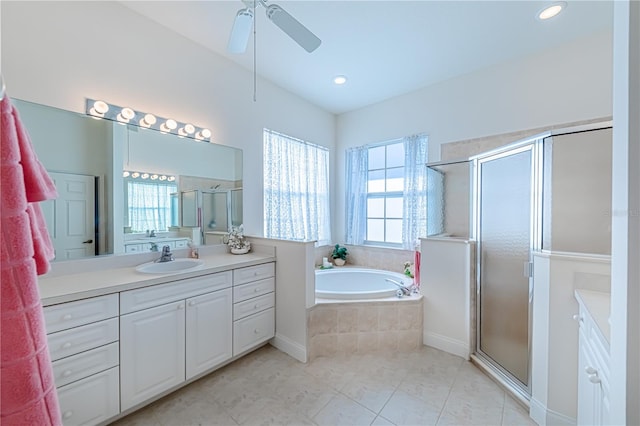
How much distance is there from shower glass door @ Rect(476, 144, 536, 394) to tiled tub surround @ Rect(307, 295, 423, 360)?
558 mm

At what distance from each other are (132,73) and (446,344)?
3.45 metres

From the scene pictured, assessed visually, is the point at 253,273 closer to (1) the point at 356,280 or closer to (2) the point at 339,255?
(1) the point at 356,280

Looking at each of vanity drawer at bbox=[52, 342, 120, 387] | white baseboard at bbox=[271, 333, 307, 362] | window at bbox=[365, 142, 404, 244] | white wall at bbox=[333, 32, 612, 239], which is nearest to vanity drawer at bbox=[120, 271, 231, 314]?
vanity drawer at bbox=[52, 342, 120, 387]

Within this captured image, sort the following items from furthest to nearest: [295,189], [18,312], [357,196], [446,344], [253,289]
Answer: [357,196] < [295,189] < [446,344] < [253,289] < [18,312]

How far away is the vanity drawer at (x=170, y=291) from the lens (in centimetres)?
146

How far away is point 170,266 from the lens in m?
1.99

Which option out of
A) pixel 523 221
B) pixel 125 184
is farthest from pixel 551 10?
pixel 125 184

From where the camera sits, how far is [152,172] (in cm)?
207

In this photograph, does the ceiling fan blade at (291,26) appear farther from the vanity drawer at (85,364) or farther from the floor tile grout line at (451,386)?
the floor tile grout line at (451,386)

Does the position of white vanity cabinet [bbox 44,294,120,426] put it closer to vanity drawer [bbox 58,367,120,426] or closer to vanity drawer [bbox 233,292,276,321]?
vanity drawer [bbox 58,367,120,426]

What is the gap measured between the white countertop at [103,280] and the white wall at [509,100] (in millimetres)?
2550

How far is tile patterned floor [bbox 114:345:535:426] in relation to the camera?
1.51m

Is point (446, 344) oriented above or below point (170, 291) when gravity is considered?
below

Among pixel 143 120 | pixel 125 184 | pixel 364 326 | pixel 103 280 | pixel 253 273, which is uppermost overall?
pixel 143 120
